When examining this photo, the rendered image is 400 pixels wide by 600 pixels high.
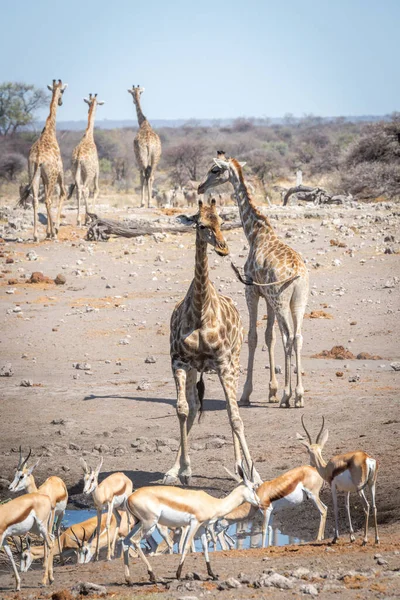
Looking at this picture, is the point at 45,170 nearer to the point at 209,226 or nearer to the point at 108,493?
the point at 209,226

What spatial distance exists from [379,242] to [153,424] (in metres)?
11.2

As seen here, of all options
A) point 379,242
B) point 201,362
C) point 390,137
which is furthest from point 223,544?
point 390,137

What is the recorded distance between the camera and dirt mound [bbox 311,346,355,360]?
14430 millimetres

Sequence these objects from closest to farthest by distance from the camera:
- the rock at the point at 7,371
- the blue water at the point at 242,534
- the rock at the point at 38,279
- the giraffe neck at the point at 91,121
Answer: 1. the blue water at the point at 242,534
2. the rock at the point at 7,371
3. the rock at the point at 38,279
4. the giraffe neck at the point at 91,121

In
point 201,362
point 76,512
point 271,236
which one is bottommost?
point 76,512

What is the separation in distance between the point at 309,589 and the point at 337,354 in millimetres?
8306

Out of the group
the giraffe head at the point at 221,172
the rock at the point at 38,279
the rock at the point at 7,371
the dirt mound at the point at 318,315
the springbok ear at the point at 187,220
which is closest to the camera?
the springbok ear at the point at 187,220

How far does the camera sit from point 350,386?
42.1 feet

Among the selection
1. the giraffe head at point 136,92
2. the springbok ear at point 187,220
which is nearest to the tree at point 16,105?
the giraffe head at point 136,92

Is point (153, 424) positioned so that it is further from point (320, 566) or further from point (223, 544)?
point (320, 566)

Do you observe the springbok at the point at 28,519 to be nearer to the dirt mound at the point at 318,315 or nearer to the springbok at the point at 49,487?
the springbok at the point at 49,487

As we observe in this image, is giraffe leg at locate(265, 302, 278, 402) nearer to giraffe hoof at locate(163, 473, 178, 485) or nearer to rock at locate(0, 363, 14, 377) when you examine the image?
giraffe hoof at locate(163, 473, 178, 485)

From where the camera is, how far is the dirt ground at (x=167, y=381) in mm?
7512

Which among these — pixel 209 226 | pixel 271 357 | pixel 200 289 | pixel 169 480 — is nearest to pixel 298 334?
pixel 271 357
